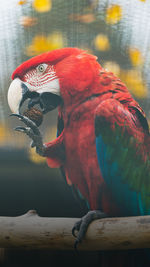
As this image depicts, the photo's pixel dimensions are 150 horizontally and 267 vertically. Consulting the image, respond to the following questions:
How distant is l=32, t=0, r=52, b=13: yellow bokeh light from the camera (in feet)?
4.78

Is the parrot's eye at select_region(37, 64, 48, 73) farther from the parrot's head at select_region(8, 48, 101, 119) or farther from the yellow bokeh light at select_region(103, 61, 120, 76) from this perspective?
the yellow bokeh light at select_region(103, 61, 120, 76)

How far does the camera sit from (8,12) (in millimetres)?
1484

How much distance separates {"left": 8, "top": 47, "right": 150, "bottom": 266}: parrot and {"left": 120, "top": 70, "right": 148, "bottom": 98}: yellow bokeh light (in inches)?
1.4

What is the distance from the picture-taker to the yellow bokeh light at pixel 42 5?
146 cm

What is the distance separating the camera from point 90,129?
1.32 meters

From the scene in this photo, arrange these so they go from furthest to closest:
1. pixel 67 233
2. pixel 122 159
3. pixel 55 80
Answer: pixel 55 80 → pixel 122 159 → pixel 67 233

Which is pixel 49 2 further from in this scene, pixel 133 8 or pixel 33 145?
pixel 33 145

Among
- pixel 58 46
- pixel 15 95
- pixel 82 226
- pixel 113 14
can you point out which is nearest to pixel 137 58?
pixel 113 14

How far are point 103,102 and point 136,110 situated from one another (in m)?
0.17

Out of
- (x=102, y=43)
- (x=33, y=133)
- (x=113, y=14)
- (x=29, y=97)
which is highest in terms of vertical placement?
(x=113, y=14)

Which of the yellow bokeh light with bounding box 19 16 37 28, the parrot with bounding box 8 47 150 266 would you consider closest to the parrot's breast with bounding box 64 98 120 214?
the parrot with bounding box 8 47 150 266

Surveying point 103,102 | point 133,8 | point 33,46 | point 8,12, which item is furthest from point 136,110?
point 8,12

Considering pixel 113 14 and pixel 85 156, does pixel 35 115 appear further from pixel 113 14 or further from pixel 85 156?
pixel 113 14

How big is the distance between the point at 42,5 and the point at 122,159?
0.88 metres
